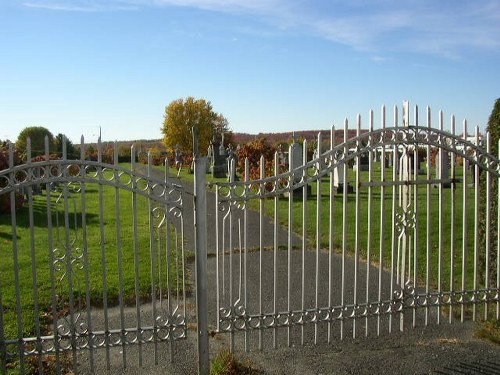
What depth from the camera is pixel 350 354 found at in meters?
5.14

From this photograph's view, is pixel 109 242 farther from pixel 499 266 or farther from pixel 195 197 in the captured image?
pixel 499 266

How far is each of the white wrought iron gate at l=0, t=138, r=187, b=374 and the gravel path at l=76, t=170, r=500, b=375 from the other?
187 millimetres

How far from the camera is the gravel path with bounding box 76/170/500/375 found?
4805 millimetres

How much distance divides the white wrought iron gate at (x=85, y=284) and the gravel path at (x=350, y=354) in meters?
0.19

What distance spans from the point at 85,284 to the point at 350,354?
111 inches

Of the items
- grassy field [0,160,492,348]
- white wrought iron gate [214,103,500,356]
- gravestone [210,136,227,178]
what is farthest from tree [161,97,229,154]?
white wrought iron gate [214,103,500,356]

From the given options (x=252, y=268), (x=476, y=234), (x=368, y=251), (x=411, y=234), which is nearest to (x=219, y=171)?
(x=411, y=234)

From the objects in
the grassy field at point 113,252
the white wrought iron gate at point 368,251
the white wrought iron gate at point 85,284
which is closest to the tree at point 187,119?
Answer: the grassy field at point 113,252

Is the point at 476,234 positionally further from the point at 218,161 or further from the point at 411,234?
the point at 218,161

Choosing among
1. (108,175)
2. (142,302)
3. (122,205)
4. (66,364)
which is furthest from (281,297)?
(108,175)

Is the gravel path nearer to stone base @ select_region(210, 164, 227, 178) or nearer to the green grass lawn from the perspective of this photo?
the green grass lawn

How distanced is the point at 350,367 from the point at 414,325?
3.67 ft

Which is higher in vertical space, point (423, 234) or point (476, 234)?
point (476, 234)

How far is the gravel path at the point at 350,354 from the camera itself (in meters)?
4.80
